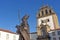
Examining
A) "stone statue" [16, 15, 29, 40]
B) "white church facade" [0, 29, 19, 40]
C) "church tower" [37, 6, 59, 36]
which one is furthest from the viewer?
"church tower" [37, 6, 59, 36]

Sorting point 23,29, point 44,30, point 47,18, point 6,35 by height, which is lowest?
point 23,29

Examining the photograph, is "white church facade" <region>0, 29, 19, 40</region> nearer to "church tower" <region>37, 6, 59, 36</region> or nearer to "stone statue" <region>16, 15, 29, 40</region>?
"church tower" <region>37, 6, 59, 36</region>

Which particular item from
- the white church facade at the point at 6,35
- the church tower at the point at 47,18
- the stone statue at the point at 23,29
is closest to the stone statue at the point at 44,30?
the church tower at the point at 47,18

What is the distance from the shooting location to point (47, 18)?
54.5 m

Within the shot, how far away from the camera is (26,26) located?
16906 mm

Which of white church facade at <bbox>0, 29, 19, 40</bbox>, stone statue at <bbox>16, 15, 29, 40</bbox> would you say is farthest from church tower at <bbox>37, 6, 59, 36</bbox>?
stone statue at <bbox>16, 15, 29, 40</bbox>

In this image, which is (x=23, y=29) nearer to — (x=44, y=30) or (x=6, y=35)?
(x=6, y=35)

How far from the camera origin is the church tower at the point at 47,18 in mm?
52500

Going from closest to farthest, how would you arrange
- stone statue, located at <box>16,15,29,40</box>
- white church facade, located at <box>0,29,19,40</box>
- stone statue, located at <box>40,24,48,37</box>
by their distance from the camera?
stone statue, located at <box>16,15,29,40</box> → white church facade, located at <box>0,29,19,40</box> → stone statue, located at <box>40,24,48,37</box>

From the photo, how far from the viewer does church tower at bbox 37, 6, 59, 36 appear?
52500 millimetres

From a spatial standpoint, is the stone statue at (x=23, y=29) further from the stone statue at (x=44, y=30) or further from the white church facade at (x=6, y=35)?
the stone statue at (x=44, y=30)

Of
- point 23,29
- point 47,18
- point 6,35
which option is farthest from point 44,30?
point 23,29

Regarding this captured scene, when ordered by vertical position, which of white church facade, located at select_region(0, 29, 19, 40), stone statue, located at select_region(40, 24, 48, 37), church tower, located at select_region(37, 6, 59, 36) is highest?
church tower, located at select_region(37, 6, 59, 36)

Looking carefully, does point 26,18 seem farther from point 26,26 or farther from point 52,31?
point 52,31
